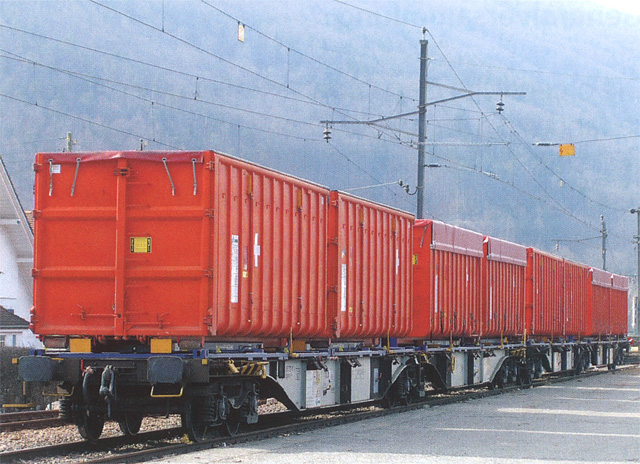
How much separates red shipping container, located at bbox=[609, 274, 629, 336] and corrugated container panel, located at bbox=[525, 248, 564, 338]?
11850 millimetres

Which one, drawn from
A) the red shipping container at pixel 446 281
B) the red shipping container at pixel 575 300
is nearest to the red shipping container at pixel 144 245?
the red shipping container at pixel 446 281

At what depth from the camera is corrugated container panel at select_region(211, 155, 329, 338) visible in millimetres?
12164

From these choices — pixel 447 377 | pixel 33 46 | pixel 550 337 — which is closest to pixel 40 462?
pixel 447 377

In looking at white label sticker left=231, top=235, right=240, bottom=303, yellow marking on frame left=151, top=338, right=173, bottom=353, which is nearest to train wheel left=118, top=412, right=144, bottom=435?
yellow marking on frame left=151, top=338, right=173, bottom=353

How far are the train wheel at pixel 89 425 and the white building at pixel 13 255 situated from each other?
2025 cm

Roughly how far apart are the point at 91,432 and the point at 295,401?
10.9 ft

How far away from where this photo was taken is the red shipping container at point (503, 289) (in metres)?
24.1

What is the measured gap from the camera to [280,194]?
13742 millimetres

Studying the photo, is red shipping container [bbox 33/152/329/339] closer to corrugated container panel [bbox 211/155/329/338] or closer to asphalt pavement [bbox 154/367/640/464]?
corrugated container panel [bbox 211/155/329/338]

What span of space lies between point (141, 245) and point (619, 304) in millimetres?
36911

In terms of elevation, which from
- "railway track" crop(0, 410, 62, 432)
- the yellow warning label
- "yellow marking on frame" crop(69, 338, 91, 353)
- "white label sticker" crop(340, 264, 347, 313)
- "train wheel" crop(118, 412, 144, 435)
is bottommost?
"railway track" crop(0, 410, 62, 432)

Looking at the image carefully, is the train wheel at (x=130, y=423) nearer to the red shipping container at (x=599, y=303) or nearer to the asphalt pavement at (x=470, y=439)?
the asphalt pavement at (x=470, y=439)

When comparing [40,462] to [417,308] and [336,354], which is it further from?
[417,308]

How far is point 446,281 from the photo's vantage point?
2073cm
